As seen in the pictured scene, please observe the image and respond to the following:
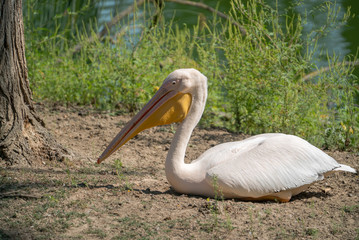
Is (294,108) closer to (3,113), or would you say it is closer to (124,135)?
(124,135)

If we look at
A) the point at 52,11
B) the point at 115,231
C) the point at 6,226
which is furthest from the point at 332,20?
the point at 52,11

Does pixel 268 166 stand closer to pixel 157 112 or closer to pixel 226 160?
pixel 226 160

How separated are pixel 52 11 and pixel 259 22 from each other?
13.6 feet

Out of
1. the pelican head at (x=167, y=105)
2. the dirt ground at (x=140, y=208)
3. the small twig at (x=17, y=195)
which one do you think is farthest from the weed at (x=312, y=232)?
the small twig at (x=17, y=195)

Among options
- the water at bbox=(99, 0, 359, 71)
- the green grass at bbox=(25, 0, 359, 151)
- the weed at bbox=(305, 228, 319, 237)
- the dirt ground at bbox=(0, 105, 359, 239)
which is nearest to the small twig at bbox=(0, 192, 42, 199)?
the dirt ground at bbox=(0, 105, 359, 239)

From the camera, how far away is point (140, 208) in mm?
3262

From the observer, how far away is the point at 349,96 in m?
5.06

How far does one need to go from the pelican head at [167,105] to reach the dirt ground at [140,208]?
0.22 metres

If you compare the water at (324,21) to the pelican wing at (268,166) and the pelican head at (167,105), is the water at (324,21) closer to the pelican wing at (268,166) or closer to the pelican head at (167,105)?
the pelican head at (167,105)

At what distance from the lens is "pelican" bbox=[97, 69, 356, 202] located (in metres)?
3.43

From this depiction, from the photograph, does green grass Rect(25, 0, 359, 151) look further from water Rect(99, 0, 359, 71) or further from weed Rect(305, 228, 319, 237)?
weed Rect(305, 228, 319, 237)

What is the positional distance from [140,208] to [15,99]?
4.55 feet

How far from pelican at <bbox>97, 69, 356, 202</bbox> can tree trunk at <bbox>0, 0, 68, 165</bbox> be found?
0.73 m

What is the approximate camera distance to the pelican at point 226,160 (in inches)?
135
